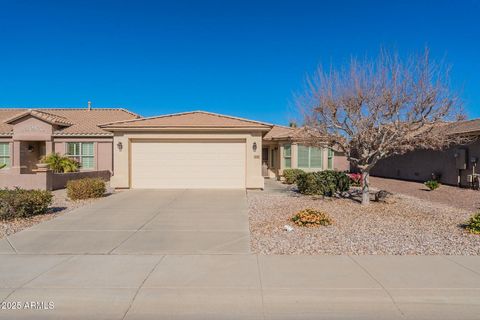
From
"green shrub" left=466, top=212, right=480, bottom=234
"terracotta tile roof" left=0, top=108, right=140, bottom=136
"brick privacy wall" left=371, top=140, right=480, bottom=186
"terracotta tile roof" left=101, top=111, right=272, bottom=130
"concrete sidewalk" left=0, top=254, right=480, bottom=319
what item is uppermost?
"terracotta tile roof" left=0, top=108, right=140, bottom=136

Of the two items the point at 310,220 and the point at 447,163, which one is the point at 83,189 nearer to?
the point at 310,220

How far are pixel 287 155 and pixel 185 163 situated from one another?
25.1 feet

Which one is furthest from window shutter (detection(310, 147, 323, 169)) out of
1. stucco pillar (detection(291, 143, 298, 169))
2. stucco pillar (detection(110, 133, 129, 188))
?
stucco pillar (detection(110, 133, 129, 188))

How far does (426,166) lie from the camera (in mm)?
21266

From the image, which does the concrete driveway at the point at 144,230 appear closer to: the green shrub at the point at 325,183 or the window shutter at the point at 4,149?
the green shrub at the point at 325,183

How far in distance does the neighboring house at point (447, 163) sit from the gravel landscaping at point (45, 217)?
45.6 feet

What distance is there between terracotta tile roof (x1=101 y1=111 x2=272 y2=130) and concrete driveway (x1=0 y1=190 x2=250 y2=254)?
5.07m

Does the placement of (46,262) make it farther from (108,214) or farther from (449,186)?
(449,186)

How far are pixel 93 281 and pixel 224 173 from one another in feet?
40.7

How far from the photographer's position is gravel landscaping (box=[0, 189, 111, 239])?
8.40 metres

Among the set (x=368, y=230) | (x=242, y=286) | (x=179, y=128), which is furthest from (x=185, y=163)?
(x=242, y=286)

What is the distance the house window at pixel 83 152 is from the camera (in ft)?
74.3

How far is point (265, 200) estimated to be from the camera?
1337 centimetres

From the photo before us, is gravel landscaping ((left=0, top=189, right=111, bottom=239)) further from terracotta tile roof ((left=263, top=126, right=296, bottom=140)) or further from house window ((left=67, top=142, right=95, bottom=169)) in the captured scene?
terracotta tile roof ((left=263, top=126, right=296, bottom=140))
